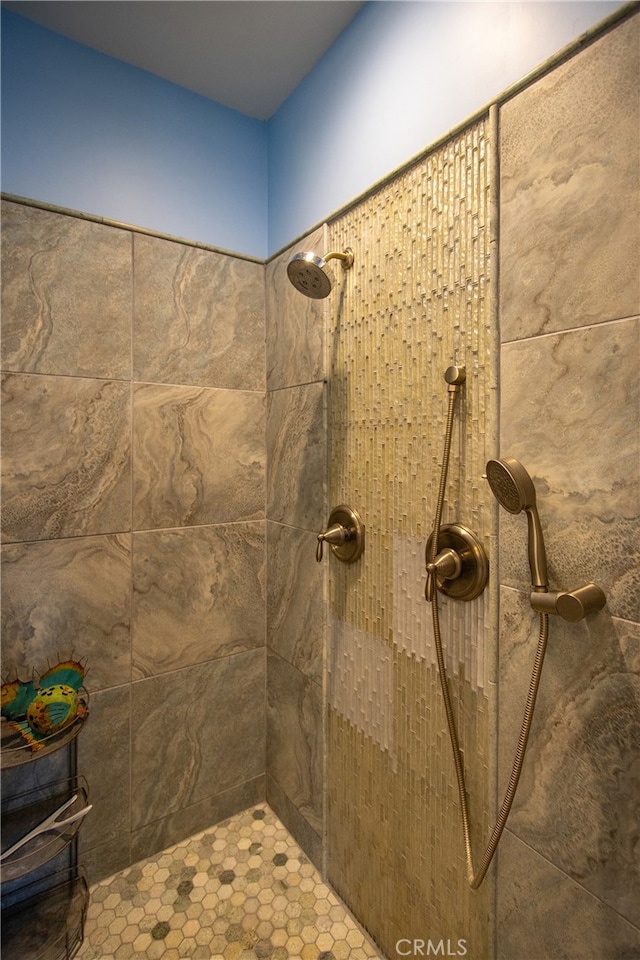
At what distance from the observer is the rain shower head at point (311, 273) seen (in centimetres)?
111

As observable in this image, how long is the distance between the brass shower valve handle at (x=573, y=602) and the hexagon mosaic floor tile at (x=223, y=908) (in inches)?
42.5

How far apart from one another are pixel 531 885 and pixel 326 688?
640mm

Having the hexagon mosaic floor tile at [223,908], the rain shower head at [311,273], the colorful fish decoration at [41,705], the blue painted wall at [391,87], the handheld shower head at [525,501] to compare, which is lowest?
the hexagon mosaic floor tile at [223,908]

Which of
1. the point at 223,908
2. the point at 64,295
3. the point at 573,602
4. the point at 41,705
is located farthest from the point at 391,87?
the point at 223,908

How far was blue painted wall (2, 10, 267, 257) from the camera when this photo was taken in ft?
4.14

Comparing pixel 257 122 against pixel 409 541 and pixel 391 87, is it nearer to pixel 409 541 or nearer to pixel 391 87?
pixel 391 87

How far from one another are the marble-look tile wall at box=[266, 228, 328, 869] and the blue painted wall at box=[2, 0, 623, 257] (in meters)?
0.22

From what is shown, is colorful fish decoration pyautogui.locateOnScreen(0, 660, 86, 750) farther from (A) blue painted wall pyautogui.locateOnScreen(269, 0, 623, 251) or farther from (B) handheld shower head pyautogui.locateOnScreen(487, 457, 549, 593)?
(A) blue painted wall pyautogui.locateOnScreen(269, 0, 623, 251)

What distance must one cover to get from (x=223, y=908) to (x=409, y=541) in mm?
1134

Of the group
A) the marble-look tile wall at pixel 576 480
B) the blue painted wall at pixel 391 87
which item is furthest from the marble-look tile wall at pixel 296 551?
the marble-look tile wall at pixel 576 480

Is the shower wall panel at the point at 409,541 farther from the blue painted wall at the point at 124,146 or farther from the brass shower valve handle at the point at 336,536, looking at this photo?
the blue painted wall at the point at 124,146

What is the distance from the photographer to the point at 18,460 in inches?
49.4

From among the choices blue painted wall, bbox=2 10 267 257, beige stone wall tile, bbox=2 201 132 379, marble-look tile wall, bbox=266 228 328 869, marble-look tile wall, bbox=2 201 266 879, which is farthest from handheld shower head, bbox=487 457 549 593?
blue painted wall, bbox=2 10 267 257

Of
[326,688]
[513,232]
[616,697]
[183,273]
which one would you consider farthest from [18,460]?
[616,697]
